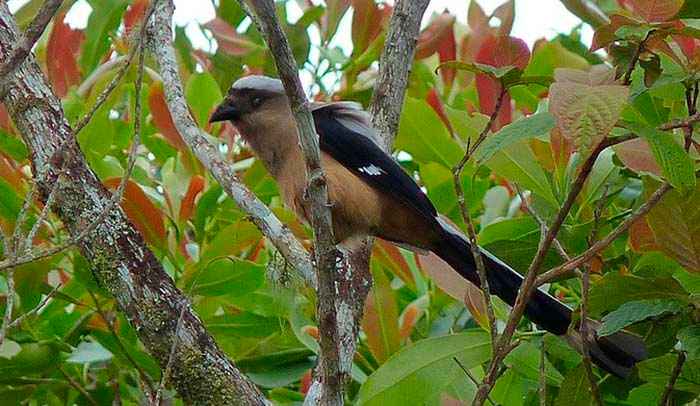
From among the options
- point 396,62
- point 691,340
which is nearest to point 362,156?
point 396,62

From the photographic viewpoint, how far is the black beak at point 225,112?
3119 millimetres

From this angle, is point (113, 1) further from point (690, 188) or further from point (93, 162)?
point (690, 188)

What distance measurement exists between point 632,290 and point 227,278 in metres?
1.01

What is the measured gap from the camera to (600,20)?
7.88ft

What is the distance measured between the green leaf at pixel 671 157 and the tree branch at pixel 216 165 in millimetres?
874

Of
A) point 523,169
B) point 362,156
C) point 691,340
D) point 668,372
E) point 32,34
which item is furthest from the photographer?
point 362,156

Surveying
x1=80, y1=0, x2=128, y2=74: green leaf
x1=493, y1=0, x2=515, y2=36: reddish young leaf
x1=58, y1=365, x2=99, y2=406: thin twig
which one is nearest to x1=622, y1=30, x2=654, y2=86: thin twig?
x1=493, y1=0, x2=515, y2=36: reddish young leaf

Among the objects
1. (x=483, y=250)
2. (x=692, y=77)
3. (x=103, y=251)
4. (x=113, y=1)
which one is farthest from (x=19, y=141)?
(x=692, y=77)

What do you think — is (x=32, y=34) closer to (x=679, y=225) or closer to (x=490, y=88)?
(x=679, y=225)

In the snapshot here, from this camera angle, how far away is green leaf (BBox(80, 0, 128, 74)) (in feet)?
10.5

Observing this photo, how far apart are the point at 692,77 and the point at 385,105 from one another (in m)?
0.96

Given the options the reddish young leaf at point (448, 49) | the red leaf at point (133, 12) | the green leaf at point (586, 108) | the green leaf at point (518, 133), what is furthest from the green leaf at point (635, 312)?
the red leaf at point (133, 12)

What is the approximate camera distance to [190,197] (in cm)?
283

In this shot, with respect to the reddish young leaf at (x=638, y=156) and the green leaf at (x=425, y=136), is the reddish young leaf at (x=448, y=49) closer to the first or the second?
the green leaf at (x=425, y=136)
